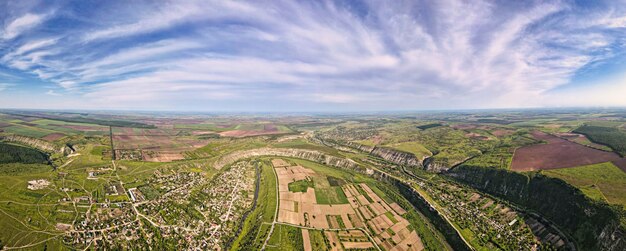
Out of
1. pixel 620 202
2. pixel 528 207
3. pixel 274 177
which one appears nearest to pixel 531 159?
pixel 528 207

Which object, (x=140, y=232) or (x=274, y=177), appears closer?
(x=140, y=232)

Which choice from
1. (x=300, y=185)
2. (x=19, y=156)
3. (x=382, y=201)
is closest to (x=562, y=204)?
(x=382, y=201)

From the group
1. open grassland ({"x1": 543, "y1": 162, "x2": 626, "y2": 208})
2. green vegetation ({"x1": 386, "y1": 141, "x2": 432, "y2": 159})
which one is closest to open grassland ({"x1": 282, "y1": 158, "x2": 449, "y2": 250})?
green vegetation ({"x1": 386, "y1": 141, "x2": 432, "y2": 159})

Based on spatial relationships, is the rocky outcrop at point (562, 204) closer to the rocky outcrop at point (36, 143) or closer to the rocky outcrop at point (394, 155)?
the rocky outcrop at point (394, 155)

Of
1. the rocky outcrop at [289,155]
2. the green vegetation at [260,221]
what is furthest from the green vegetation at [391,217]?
the rocky outcrop at [289,155]

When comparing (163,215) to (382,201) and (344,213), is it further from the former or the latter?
(382,201)

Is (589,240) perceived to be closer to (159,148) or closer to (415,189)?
(415,189)

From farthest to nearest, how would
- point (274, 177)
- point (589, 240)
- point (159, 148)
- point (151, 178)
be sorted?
1. point (159, 148)
2. point (274, 177)
3. point (151, 178)
4. point (589, 240)
